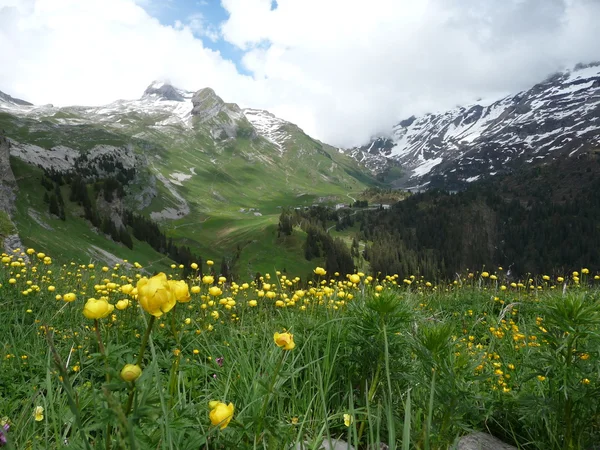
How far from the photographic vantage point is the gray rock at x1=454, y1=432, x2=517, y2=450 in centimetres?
312

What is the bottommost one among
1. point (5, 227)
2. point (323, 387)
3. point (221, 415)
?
point (5, 227)

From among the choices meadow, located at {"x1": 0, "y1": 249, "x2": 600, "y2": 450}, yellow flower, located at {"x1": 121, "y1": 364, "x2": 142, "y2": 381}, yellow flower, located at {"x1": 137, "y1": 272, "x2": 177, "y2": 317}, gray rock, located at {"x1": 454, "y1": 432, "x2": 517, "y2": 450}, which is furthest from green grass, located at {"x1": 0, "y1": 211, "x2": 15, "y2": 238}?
gray rock, located at {"x1": 454, "y1": 432, "x2": 517, "y2": 450}

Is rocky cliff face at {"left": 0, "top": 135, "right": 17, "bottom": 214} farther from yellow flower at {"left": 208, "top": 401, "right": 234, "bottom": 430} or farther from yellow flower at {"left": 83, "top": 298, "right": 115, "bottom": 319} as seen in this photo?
yellow flower at {"left": 208, "top": 401, "right": 234, "bottom": 430}

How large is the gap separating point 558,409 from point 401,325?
52.3 inches

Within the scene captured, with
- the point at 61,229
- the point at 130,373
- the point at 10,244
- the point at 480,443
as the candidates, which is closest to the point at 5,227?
the point at 10,244

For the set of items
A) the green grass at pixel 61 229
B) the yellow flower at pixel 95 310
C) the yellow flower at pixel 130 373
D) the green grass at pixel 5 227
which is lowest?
the green grass at pixel 61 229

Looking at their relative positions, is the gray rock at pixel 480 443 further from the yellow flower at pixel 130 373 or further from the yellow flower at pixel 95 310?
the yellow flower at pixel 95 310

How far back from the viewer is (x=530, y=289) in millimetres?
11719

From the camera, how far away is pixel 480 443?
10.4ft

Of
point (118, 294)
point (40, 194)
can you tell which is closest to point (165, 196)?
point (40, 194)

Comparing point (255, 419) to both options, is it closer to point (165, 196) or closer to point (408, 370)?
point (408, 370)

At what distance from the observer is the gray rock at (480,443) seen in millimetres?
3123

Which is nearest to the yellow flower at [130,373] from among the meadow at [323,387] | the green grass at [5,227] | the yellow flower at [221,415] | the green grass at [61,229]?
the meadow at [323,387]

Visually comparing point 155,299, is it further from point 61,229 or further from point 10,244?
point 61,229
